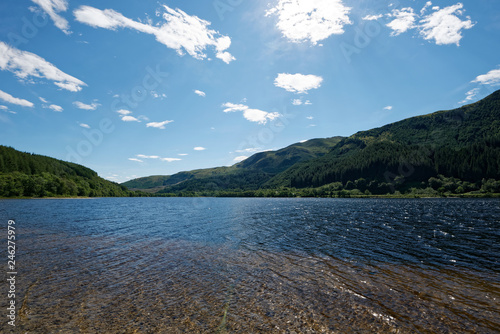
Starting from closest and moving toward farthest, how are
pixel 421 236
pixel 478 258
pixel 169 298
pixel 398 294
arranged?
1. pixel 169 298
2. pixel 398 294
3. pixel 478 258
4. pixel 421 236

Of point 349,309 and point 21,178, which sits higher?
point 21,178

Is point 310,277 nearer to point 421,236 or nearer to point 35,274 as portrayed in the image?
point 35,274

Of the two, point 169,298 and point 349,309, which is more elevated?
point 169,298

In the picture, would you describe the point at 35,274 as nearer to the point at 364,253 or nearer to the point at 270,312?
the point at 270,312

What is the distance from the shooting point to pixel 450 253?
3066 cm

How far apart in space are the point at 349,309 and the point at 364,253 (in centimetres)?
1753

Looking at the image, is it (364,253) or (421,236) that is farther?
(421,236)

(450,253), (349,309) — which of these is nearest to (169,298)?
(349,309)

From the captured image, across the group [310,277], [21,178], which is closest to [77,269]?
[310,277]

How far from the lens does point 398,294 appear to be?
17312mm

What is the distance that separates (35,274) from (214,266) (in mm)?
14784

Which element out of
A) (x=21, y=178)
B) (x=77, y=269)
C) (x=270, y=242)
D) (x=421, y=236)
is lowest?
(x=421, y=236)

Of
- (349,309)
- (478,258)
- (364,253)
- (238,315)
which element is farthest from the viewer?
(364,253)

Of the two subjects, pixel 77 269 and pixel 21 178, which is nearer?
pixel 77 269
